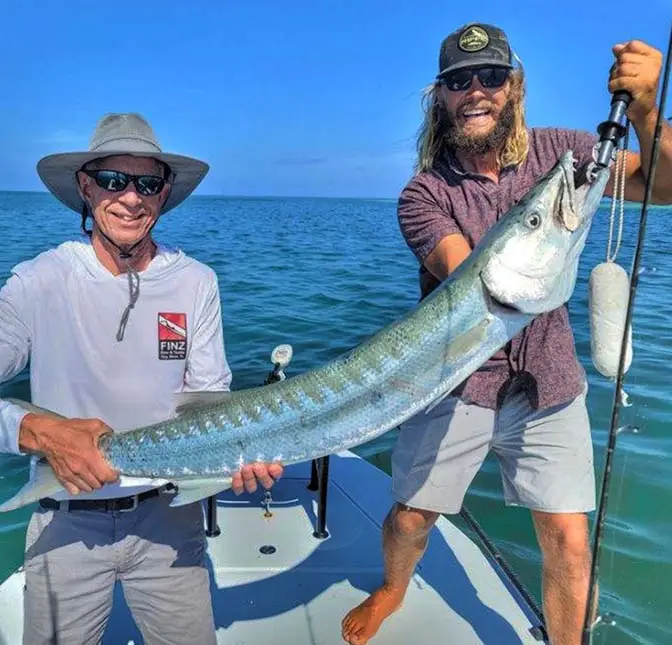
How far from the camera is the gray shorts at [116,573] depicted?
280 cm

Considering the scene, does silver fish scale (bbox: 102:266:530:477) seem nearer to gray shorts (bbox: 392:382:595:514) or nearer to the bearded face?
gray shorts (bbox: 392:382:595:514)

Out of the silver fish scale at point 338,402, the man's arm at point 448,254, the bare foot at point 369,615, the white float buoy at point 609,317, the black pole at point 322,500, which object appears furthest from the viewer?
the black pole at point 322,500

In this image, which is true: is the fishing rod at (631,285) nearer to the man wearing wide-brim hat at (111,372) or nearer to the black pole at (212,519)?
the man wearing wide-brim hat at (111,372)

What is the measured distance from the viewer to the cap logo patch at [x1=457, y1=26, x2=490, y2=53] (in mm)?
3264

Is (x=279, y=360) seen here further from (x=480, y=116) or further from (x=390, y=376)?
(x=480, y=116)

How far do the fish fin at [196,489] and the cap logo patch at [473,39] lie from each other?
90.4 inches

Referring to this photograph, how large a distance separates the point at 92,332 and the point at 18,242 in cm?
2302

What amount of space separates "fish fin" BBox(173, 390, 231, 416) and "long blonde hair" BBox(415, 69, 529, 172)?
5.34 feet

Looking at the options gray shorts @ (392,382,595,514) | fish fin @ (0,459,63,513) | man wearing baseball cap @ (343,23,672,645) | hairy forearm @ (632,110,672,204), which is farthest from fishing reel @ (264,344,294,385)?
hairy forearm @ (632,110,672,204)

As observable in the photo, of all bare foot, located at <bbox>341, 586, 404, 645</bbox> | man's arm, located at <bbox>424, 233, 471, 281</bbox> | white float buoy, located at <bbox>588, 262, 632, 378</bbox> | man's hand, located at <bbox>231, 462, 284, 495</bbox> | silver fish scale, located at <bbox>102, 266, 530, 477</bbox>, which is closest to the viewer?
white float buoy, located at <bbox>588, 262, 632, 378</bbox>

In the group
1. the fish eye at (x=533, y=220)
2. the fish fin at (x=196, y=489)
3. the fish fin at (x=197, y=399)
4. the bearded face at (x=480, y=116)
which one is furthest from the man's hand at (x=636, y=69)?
the fish fin at (x=196, y=489)

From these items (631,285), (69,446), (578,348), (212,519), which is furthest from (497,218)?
(578,348)

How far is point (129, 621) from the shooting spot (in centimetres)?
366

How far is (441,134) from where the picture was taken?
357cm
